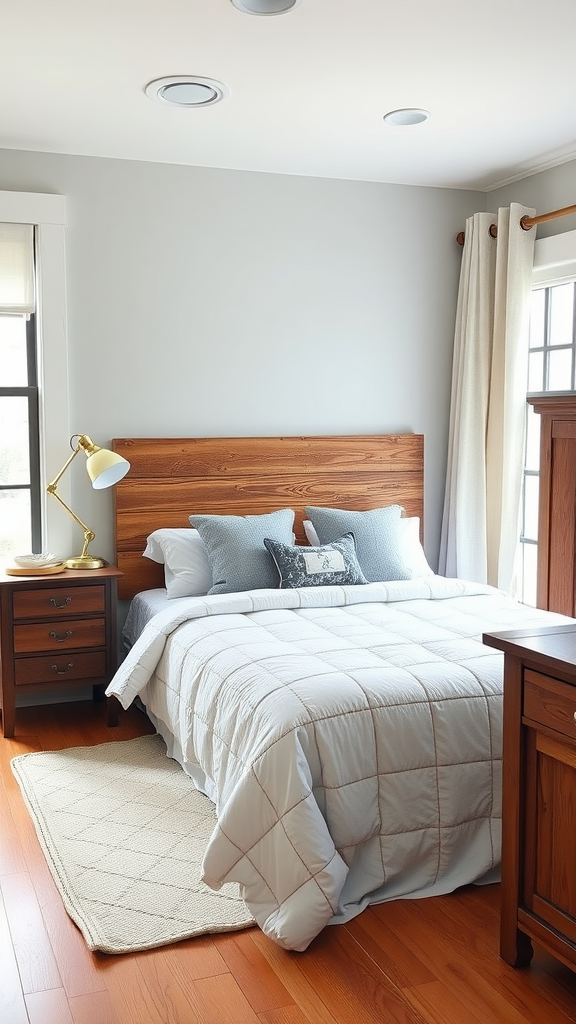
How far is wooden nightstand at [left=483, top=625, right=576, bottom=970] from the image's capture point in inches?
77.9

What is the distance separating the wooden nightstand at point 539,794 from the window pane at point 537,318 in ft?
8.76

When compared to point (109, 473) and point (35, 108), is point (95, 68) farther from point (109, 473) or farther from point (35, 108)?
point (109, 473)

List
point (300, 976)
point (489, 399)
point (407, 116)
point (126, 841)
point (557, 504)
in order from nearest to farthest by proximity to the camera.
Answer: point (300, 976)
point (126, 841)
point (557, 504)
point (407, 116)
point (489, 399)

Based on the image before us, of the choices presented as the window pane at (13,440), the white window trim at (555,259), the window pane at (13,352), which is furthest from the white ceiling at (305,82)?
the window pane at (13,440)

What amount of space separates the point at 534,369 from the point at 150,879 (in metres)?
3.11

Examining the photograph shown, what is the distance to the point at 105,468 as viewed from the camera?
12.7 ft

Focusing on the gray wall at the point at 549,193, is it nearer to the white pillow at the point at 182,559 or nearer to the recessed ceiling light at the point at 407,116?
the recessed ceiling light at the point at 407,116

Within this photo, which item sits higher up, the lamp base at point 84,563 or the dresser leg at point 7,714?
the lamp base at point 84,563

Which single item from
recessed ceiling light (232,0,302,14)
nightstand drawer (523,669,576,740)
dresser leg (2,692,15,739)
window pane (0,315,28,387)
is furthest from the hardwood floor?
recessed ceiling light (232,0,302,14)

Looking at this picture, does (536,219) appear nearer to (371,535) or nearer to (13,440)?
(371,535)

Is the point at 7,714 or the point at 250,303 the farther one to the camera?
the point at 250,303

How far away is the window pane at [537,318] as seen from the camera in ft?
14.9

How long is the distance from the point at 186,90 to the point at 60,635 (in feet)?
7.18

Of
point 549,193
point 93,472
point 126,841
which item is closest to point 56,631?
point 93,472
